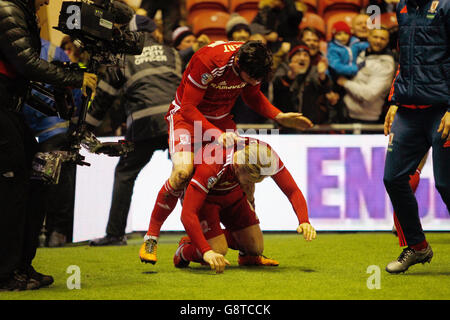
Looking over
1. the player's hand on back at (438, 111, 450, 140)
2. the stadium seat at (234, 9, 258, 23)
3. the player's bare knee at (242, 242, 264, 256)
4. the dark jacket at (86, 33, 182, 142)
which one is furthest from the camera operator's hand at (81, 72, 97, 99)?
the stadium seat at (234, 9, 258, 23)

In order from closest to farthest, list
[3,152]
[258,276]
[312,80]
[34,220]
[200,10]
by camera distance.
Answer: [3,152]
[34,220]
[258,276]
[312,80]
[200,10]

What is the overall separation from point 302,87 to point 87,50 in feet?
13.4

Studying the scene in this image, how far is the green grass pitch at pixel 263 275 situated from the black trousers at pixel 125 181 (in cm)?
30

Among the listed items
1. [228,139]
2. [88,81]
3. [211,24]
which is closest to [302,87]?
[211,24]

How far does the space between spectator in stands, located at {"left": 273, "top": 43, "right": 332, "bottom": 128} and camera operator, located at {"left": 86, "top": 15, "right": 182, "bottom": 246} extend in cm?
154

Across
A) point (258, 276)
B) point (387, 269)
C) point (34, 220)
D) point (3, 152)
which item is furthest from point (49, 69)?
point (387, 269)

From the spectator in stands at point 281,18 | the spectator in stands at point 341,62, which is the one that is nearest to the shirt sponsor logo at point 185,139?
Answer: the spectator in stands at point 341,62

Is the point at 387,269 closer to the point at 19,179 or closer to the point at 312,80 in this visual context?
the point at 19,179

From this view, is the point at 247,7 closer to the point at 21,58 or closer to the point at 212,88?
the point at 212,88

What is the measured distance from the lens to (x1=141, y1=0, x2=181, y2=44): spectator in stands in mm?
8977

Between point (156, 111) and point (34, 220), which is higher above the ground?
point (156, 111)

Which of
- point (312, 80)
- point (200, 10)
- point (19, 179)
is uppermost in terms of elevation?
point (200, 10)
